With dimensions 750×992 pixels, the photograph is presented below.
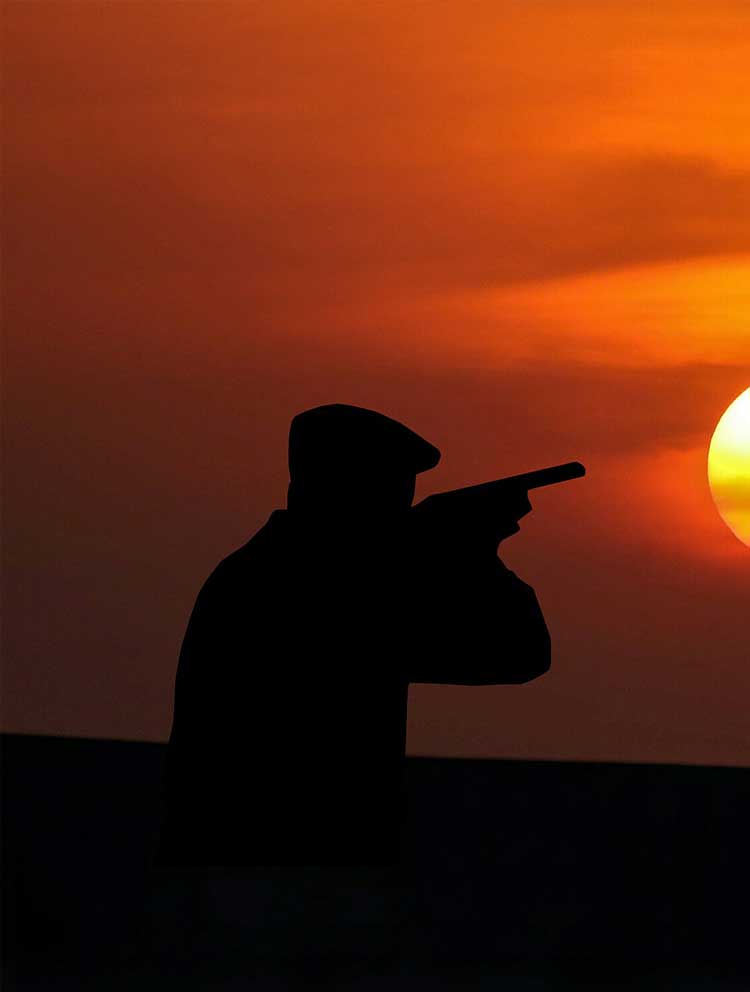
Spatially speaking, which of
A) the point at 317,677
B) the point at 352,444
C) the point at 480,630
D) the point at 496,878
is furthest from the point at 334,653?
the point at 496,878

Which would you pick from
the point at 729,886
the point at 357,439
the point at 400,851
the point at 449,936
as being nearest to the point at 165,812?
the point at 400,851

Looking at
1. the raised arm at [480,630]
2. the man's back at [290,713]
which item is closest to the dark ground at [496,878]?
the man's back at [290,713]

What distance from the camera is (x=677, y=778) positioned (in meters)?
7.44

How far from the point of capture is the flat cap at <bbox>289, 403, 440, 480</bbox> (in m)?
3.03

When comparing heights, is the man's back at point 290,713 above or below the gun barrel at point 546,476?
below

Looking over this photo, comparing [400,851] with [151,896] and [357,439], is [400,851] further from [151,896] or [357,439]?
[151,896]

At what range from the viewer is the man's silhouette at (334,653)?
2990 millimetres

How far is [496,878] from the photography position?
7.08m

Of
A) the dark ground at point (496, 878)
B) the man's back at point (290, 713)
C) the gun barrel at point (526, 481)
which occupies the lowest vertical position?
the dark ground at point (496, 878)

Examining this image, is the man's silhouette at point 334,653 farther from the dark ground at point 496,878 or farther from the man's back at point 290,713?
the dark ground at point 496,878

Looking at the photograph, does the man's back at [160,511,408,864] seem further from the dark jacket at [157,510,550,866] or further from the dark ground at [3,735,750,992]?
the dark ground at [3,735,750,992]

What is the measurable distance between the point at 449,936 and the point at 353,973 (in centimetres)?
66

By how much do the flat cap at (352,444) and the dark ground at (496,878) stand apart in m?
3.79

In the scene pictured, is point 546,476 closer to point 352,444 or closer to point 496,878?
point 352,444
